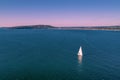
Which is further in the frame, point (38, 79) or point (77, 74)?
point (77, 74)

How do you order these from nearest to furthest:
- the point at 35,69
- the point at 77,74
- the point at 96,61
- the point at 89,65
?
the point at 77,74
the point at 35,69
the point at 89,65
the point at 96,61

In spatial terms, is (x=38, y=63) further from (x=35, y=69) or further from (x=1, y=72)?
(x=1, y=72)

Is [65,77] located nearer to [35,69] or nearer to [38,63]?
[35,69]

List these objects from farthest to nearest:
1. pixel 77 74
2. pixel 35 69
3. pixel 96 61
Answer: pixel 96 61 → pixel 35 69 → pixel 77 74

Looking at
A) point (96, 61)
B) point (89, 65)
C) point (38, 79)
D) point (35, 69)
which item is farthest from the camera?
point (96, 61)

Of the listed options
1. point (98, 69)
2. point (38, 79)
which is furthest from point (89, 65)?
point (38, 79)

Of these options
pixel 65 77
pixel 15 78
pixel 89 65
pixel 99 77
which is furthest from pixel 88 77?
pixel 15 78

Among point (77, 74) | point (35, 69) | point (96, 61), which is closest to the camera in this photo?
point (77, 74)

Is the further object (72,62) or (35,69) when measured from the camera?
(72,62)
